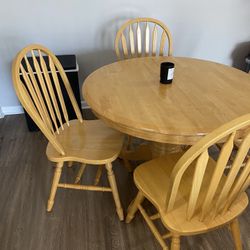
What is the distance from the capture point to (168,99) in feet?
4.18

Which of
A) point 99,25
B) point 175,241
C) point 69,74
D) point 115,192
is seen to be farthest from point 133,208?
point 99,25

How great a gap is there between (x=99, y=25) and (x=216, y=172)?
75.7 inches

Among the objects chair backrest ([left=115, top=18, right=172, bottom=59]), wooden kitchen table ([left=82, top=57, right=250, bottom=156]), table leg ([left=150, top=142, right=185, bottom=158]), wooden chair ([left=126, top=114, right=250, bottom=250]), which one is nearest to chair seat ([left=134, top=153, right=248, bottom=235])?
wooden chair ([left=126, top=114, right=250, bottom=250])

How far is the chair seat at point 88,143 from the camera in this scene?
1352mm

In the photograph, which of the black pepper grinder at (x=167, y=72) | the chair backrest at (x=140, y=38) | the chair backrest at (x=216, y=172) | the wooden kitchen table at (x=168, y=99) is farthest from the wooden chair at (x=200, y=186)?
the chair backrest at (x=140, y=38)

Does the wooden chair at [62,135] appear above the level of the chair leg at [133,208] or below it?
above

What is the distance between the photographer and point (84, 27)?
2.31 metres

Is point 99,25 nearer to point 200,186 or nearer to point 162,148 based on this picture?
point 162,148

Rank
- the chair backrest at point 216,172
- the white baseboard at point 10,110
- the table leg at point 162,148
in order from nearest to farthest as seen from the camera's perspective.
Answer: the chair backrest at point 216,172
the table leg at point 162,148
the white baseboard at point 10,110

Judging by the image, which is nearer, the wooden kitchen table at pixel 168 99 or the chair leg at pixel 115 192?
the wooden kitchen table at pixel 168 99

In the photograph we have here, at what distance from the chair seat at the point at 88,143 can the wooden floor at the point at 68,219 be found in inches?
17.2

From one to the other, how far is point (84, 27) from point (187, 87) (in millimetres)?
1366

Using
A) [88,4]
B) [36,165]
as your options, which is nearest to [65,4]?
[88,4]

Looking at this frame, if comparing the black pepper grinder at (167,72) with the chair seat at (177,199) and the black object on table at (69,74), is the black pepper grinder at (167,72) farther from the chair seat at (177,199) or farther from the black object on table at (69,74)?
the black object on table at (69,74)
